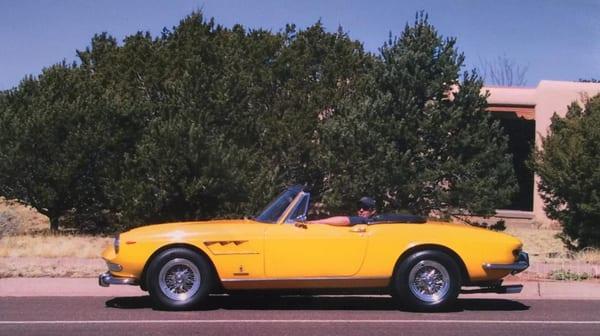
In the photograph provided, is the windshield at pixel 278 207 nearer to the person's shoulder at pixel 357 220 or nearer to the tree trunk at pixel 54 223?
the person's shoulder at pixel 357 220

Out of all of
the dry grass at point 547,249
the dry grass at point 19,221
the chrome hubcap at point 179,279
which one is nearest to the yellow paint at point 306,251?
the chrome hubcap at point 179,279

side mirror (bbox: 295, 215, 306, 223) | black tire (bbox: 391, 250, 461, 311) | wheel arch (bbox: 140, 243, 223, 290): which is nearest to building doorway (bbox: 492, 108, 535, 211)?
black tire (bbox: 391, 250, 461, 311)

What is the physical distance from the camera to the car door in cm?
870

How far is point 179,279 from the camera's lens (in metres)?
8.77

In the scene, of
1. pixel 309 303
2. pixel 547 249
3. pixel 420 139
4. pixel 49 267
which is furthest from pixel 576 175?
pixel 49 267

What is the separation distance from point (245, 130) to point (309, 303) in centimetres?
859

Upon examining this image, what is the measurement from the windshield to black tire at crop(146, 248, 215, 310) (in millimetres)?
931

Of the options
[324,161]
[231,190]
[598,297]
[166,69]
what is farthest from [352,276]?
[166,69]

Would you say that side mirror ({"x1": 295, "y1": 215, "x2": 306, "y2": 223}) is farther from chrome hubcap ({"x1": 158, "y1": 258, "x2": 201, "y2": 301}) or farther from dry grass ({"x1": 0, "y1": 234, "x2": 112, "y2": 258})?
dry grass ({"x1": 0, "y1": 234, "x2": 112, "y2": 258})

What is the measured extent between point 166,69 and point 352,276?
451 inches

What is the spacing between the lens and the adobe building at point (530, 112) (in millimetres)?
24391

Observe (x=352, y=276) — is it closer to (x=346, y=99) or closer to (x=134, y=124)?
(x=346, y=99)

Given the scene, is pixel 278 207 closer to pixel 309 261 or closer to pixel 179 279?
pixel 309 261

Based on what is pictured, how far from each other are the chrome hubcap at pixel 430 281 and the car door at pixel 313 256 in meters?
0.68
